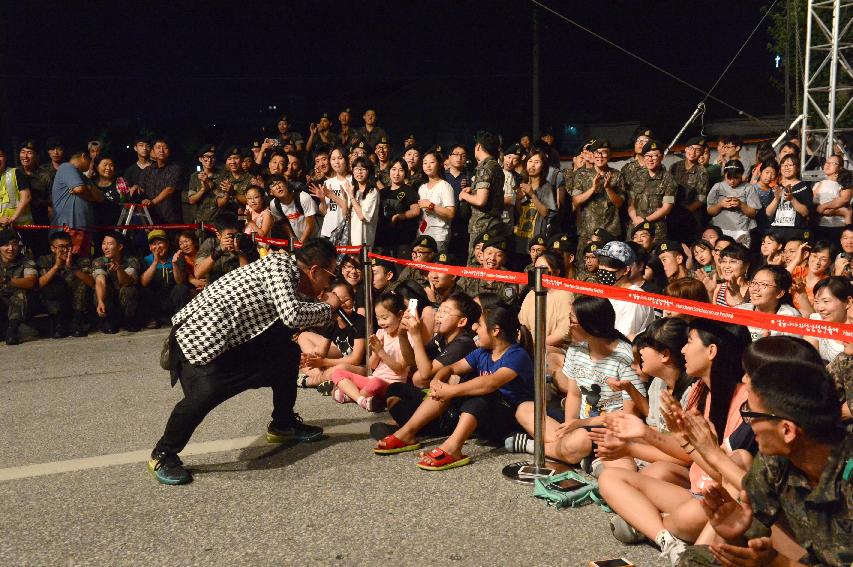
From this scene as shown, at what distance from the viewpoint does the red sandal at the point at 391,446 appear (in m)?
5.46

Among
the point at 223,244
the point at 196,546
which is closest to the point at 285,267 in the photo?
the point at 196,546

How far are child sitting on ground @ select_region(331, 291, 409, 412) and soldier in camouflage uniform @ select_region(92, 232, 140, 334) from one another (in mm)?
4131

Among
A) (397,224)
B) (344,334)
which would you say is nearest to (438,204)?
(397,224)

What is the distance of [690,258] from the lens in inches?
343

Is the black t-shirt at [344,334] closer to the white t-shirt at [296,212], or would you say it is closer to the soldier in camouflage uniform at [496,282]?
the soldier in camouflage uniform at [496,282]

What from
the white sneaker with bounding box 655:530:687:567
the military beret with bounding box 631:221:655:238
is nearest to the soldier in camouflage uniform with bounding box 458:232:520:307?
the military beret with bounding box 631:221:655:238

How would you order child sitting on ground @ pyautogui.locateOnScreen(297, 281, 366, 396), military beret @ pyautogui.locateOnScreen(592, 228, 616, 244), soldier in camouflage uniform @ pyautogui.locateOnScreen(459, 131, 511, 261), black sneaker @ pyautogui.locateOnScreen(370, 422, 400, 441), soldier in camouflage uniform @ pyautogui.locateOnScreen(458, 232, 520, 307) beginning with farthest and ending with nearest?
soldier in camouflage uniform @ pyautogui.locateOnScreen(459, 131, 511, 261), military beret @ pyautogui.locateOnScreen(592, 228, 616, 244), soldier in camouflage uniform @ pyautogui.locateOnScreen(458, 232, 520, 307), child sitting on ground @ pyautogui.locateOnScreen(297, 281, 366, 396), black sneaker @ pyautogui.locateOnScreen(370, 422, 400, 441)

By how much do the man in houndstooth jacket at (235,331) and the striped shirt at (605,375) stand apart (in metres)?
1.61

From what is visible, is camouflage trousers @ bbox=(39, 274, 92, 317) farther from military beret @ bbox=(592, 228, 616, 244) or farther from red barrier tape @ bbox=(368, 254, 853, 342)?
red barrier tape @ bbox=(368, 254, 853, 342)

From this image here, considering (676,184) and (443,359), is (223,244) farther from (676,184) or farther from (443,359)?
(676,184)

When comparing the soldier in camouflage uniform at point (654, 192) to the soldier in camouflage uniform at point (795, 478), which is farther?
the soldier in camouflage uniform at point (654, 192)

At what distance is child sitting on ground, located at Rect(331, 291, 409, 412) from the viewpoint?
6.42 metres

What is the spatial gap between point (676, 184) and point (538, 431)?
4.90 metres

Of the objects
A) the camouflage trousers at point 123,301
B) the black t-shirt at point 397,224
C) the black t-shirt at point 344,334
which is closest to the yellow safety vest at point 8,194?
the camouflage trousers at point 123,301
